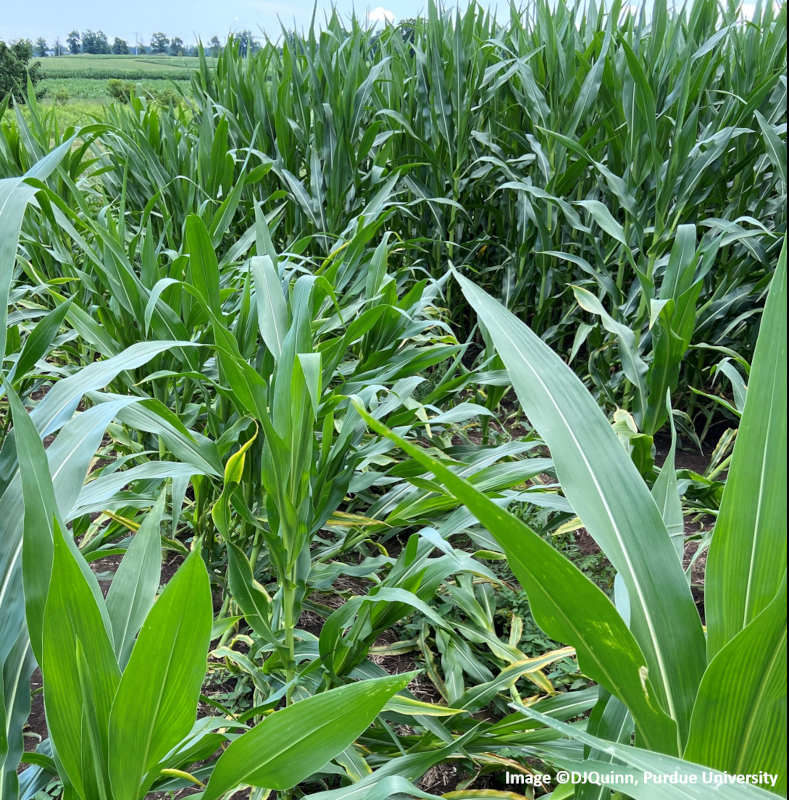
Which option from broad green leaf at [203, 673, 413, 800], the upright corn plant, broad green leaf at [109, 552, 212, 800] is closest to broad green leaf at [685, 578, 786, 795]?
the upright corn plant

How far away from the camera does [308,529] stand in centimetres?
81

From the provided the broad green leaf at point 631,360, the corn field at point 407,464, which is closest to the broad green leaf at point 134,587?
the corn field at point 407,464

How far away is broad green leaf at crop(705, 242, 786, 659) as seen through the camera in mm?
364

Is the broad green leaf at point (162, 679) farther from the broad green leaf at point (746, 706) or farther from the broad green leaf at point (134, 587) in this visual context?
the broad green leaf at point (746, 706)

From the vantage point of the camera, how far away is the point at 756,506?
37 cm

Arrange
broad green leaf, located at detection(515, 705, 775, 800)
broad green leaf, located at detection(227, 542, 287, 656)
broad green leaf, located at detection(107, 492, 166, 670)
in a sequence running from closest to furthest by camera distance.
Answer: broad green leaf, located at detection(515, 705, 775, 800)
broad green leaf, located at detection(107, 492, 166, 670)
broad green leaf, located at detection(227, 542, 287, 656)

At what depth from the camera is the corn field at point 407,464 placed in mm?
382

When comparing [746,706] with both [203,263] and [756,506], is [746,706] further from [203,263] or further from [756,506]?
[203,263]

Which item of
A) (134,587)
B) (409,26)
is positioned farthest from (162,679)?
(409,26)

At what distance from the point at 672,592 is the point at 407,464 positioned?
0.52m

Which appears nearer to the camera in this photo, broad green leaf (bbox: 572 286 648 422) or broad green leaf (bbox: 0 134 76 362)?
broad green leaf (bbox: 0 134 76 362)

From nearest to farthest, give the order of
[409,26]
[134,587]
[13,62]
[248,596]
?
[134,587] < [248,596] < [409,26] < [13,62]

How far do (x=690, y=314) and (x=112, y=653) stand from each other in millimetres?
1067

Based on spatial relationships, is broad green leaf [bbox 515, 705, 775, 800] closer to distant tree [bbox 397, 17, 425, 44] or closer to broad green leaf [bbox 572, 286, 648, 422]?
broad green leaf [bbox 572, 286, 648, 422]
